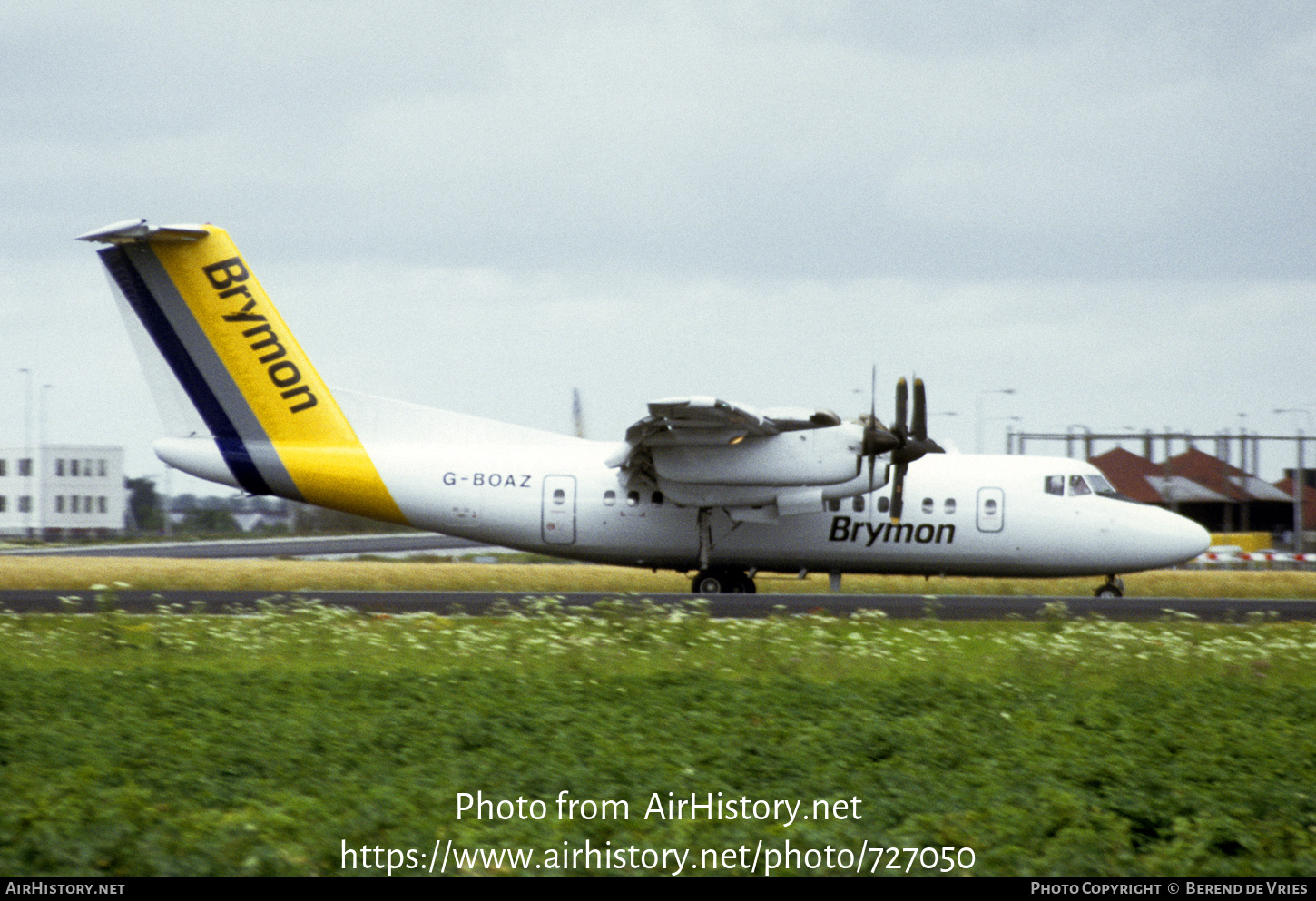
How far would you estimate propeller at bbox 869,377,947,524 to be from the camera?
23.6 metres

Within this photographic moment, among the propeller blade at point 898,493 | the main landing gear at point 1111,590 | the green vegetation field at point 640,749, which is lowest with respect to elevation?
the green vegetation field at point 640,749

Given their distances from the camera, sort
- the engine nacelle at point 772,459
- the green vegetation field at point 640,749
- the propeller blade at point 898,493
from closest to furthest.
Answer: the green vegetation field at point 640,749
the propeller blade at point 898,493
the engine nacelle at point 772,459

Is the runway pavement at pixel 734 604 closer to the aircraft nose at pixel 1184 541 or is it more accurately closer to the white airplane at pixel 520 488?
the aircraft nose at pixel 1184 541

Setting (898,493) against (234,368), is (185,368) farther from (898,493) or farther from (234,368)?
(898,493)

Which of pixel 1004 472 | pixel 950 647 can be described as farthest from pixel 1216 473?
pixel 950 647

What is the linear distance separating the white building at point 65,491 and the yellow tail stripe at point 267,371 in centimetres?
7050

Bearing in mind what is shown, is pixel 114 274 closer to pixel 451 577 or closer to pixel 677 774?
pixel 451 577

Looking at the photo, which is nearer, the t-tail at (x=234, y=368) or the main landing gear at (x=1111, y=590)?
the t-tail at (x=234, y=368)

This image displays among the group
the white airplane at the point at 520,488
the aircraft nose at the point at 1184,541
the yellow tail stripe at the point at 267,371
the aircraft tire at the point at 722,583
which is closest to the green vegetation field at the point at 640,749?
the white airplane at the point at 520,488

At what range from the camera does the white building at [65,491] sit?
89188 mm

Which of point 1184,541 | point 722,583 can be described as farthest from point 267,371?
point 1184,541

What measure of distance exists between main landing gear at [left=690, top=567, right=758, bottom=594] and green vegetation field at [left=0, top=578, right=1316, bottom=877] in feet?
35.0

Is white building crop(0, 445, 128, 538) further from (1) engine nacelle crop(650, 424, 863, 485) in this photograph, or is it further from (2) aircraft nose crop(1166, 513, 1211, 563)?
(2) aircraft nose crop(1166, 513, 1211, 563)

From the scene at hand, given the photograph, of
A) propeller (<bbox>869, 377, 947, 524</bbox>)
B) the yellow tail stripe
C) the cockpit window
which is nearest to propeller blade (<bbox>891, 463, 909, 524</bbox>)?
propeller (<bbox>869, 377, 947, 524</bbox>)
